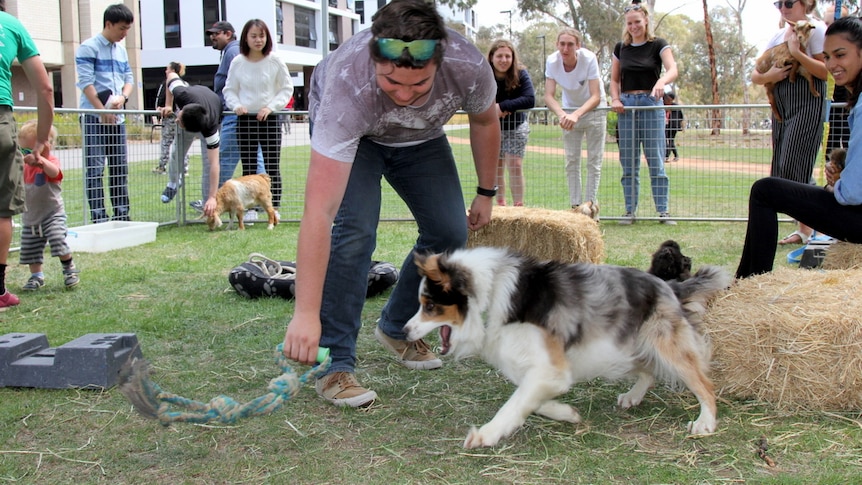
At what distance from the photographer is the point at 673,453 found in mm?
2893

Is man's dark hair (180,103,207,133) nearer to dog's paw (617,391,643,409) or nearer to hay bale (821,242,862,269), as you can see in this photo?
dog's paw (617,391,643,409)

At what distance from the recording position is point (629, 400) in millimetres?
3475

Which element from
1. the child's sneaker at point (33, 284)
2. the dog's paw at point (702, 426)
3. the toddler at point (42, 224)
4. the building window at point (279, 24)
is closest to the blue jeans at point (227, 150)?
the toddler at point (42, 224)

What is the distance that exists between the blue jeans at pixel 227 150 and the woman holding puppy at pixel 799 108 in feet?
20.7

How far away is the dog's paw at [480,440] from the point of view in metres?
2.94

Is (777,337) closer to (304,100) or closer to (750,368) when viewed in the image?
(750,368)

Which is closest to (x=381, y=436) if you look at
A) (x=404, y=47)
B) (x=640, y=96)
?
(x=404, y=47)

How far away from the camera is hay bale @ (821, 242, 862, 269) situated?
4.56 meters

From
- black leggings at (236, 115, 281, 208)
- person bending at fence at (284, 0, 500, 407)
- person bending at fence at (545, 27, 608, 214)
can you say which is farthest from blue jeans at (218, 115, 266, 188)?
person bending at fence at (284, 0, 500, 407)

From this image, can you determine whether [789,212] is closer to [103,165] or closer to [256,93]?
[256,93]

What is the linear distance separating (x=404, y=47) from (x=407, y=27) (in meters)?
0.09

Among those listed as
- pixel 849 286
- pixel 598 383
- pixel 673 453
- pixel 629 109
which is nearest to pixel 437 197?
pixel 598 383

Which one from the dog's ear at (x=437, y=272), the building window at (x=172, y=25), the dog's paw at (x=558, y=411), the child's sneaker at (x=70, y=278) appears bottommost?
the dog's paw at (x=558, y=411)

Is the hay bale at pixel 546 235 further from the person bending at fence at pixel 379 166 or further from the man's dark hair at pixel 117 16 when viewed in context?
the man's dark hair at pixel 117 16
